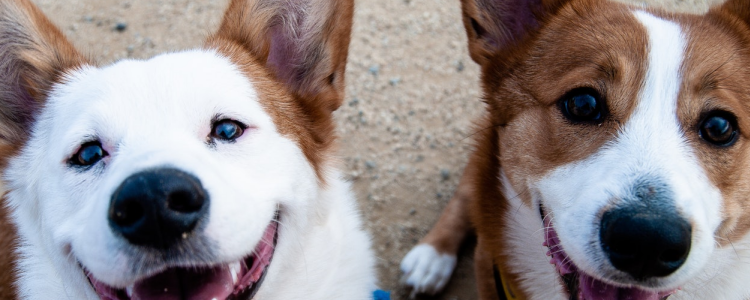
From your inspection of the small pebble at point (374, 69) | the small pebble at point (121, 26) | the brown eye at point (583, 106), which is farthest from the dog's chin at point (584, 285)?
the small pebble at point (121, 26)

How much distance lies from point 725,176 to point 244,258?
1.67 m

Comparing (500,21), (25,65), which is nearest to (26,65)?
(25,65)

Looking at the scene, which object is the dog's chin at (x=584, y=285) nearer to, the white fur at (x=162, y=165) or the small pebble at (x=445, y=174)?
the white fur at (x=162, y=165)

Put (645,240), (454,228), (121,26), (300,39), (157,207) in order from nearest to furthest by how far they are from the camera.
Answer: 1. (157,207)
2. (645,240)
3. (300,39)
4. (454,228)
5. (121,26)

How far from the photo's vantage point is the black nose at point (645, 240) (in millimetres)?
1826

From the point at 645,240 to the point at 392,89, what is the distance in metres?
2.65

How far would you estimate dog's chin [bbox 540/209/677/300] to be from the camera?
84.9 inches

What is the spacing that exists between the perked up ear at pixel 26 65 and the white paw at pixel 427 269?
78.4 inches

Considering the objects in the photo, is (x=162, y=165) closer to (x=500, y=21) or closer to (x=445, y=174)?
(x=500, y=21)

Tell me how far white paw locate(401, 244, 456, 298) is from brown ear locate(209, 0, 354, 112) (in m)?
1.27

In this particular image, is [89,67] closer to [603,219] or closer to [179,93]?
[179,93]

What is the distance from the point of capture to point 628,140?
2027 mm

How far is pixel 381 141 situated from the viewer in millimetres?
4051

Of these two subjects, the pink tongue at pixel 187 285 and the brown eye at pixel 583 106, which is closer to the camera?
the pink tongue at pixel 187 285
